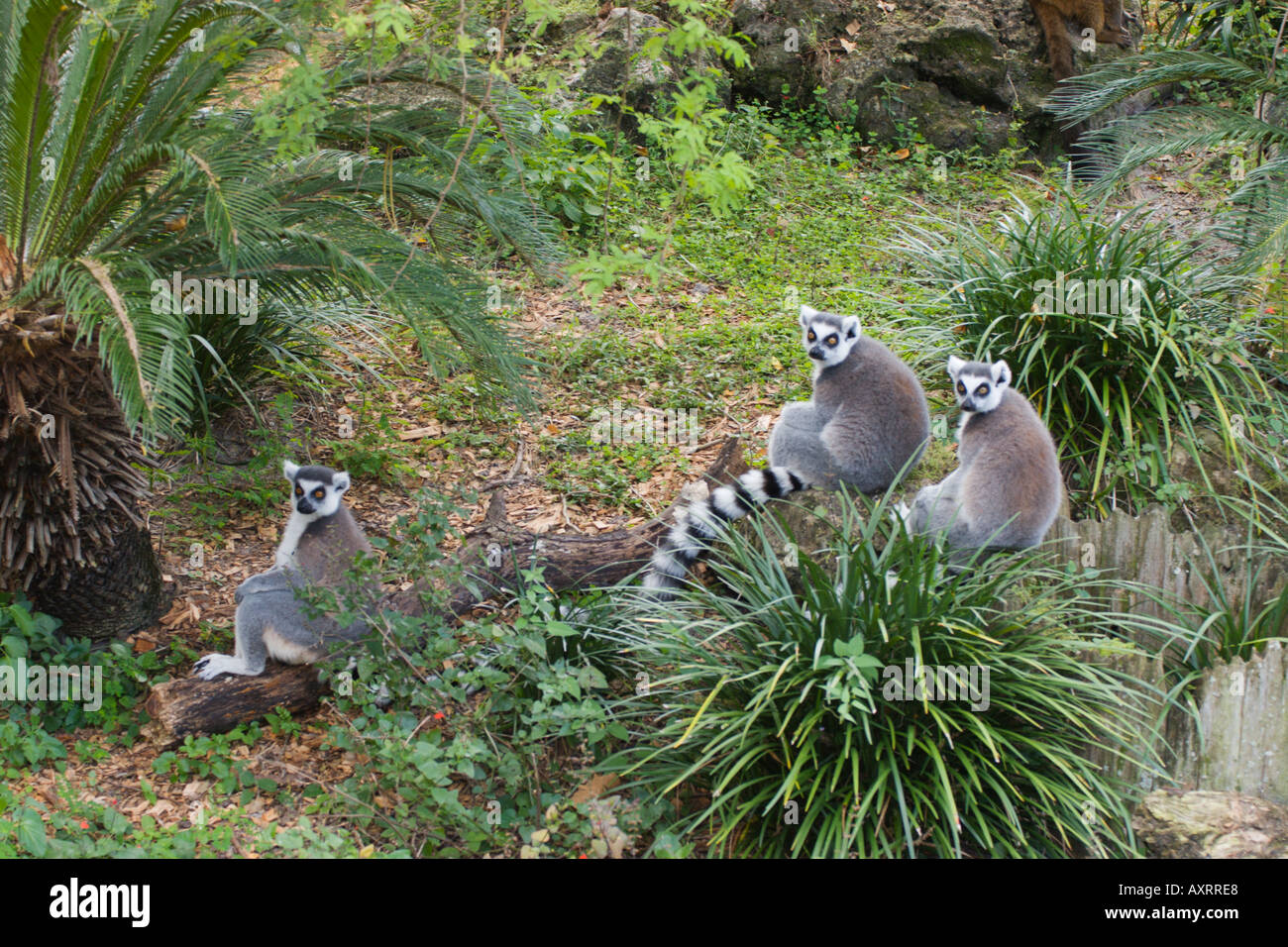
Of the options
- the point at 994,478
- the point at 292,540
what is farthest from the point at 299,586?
the point at 994,478

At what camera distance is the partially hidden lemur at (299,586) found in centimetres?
452

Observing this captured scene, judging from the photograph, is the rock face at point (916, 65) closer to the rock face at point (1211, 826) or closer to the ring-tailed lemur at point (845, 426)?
the ring-tailed lemur at point (845, 426)

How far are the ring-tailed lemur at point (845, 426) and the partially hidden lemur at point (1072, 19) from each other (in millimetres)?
7095

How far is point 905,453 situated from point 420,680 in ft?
8.72

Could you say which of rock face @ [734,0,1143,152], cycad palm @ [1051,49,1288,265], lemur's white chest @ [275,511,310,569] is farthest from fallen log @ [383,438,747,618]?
rock face @ [734,0,1143,152]

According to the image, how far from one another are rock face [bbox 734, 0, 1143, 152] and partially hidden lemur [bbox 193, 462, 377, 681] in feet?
26.2

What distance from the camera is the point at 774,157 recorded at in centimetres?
1009

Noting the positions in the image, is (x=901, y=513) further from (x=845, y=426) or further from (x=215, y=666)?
(x=215, y=666)

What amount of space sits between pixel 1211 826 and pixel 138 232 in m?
5.17

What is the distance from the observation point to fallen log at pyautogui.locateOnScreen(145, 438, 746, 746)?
14.7ft

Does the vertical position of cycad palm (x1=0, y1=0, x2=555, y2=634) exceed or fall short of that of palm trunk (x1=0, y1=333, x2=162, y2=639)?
it exceeds it

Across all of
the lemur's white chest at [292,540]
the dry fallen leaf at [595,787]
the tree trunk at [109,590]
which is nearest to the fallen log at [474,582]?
the lemur's white chest at [292,540]

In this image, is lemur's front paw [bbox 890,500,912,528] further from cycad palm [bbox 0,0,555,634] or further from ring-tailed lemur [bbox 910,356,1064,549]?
cycad palm [bbox 0,0,555,634]

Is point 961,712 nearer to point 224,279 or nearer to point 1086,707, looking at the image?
point 1086,707
